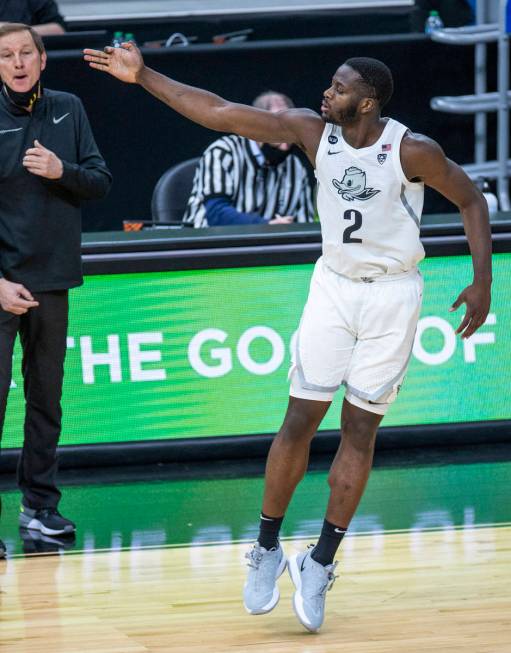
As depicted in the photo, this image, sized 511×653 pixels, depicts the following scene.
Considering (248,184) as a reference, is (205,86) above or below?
above

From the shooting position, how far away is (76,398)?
6109 mm

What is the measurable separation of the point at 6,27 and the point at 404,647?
2602 mm

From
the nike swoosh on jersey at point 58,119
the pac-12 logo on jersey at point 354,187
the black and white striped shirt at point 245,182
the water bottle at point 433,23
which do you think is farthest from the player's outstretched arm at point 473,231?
the water bottle at point 433,23

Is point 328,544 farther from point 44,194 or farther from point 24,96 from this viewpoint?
point 24,96

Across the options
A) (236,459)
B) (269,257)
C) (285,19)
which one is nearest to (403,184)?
(269,257)

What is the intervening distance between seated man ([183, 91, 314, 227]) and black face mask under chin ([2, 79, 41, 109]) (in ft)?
6.80

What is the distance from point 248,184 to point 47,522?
2.56m

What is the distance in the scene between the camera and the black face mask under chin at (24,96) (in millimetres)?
4957

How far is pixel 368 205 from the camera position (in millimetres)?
4043

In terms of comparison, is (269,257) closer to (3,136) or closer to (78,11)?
(3,136)

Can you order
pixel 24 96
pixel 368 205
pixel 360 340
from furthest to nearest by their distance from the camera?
pixel 24 96 < pixel 360 340 < pixel 368 205

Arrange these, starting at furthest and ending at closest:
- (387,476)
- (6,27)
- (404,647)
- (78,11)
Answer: (78,11), (387,476), (6,27), (404,647)

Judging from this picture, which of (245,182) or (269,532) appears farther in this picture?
(245,182)

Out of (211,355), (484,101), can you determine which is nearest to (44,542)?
(211,355)
